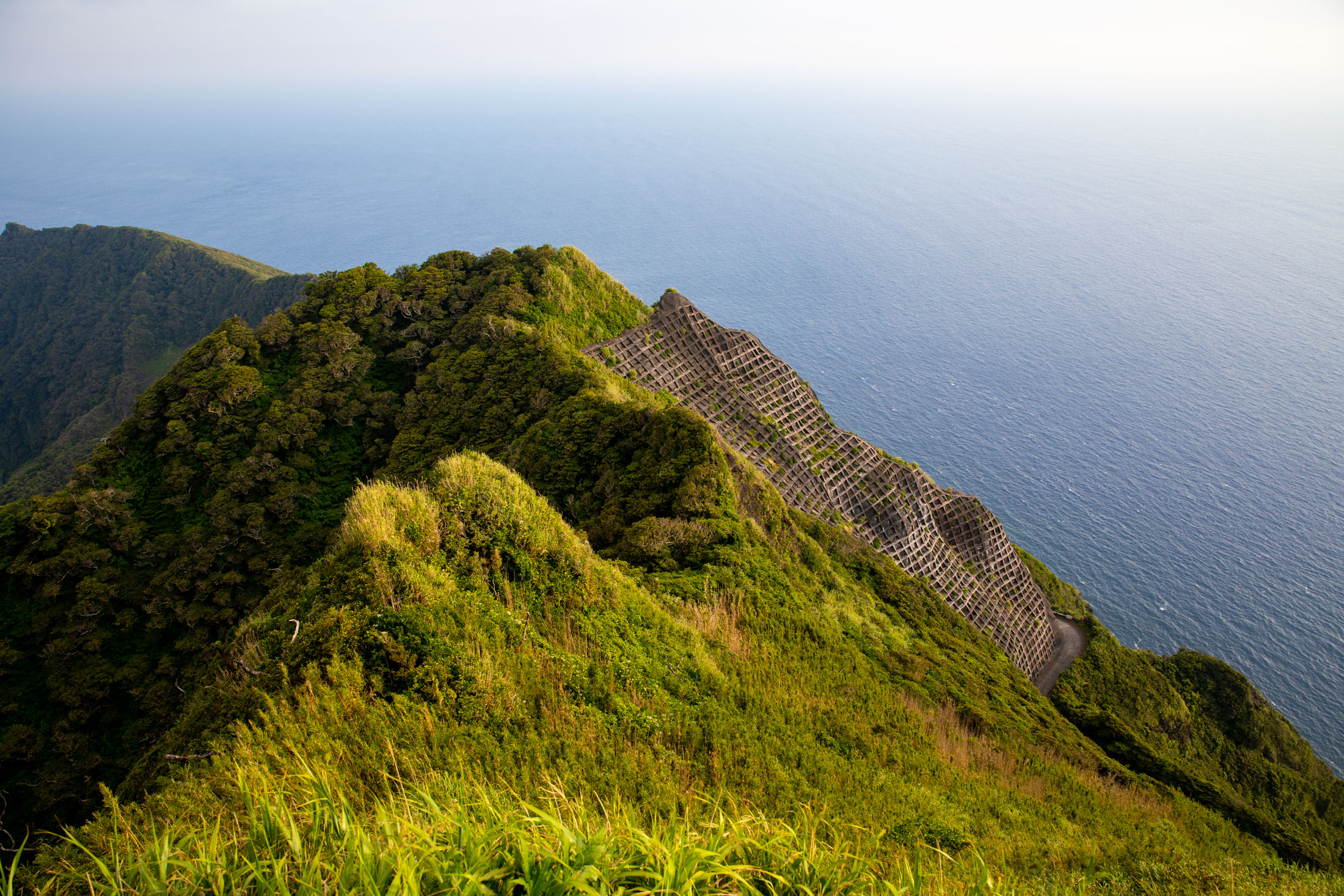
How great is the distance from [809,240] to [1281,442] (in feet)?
437

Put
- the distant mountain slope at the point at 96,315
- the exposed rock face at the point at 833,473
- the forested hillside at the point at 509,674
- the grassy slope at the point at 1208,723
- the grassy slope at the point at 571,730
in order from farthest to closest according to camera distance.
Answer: the distant mountain slope at the point at 96,315, the exposed rock face at the point at 833,473, the grassy slope at the point at 1208,723, the grassy slope at the point at 571,730, the forested hillside at the point at 509,674

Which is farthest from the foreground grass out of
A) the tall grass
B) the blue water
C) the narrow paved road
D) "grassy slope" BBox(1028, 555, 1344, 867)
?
the blue water

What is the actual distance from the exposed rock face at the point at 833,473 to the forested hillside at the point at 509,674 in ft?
7.51

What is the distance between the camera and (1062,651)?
31.0 meters

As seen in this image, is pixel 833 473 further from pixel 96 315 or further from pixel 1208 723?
pixel 96 315

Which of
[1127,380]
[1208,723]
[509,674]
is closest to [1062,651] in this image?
[1208,723]

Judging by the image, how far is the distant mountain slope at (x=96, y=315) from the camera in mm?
88375

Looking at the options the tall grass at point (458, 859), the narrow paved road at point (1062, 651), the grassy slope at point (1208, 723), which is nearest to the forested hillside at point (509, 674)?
the tall grass at point (458, 859)

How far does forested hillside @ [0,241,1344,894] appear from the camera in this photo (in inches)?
198

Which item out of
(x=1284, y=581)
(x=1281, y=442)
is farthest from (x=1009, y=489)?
(x=1281, y=442)

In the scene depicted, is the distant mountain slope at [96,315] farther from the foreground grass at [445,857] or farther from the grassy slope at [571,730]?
the foreground grass at [445,857]

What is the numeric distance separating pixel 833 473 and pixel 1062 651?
14225 millimetres

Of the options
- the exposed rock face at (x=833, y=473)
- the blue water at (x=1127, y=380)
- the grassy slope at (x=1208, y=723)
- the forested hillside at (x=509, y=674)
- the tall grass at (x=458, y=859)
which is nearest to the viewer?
the tall grass at (x=458, y=859)

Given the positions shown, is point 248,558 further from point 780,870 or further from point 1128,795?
point 1128,795
